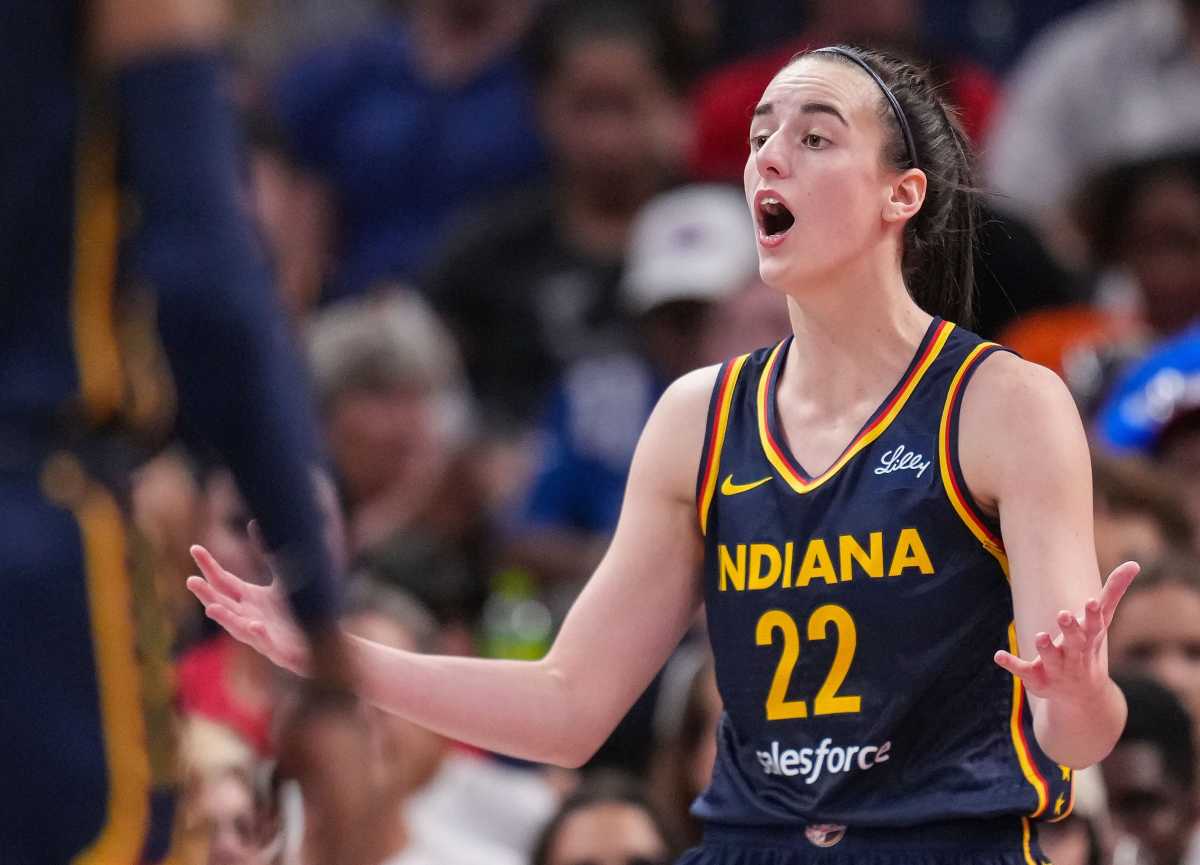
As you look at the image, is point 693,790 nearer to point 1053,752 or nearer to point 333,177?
point 1053,752

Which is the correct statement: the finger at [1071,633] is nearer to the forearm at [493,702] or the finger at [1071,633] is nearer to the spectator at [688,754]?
the forearm at [493,702]

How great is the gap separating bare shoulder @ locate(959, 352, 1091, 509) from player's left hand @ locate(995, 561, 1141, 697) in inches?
9.6

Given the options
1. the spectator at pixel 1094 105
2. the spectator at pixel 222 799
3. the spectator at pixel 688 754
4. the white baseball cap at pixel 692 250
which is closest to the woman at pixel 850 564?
the spectator at pixel 222 799

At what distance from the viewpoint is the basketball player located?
2695 mm

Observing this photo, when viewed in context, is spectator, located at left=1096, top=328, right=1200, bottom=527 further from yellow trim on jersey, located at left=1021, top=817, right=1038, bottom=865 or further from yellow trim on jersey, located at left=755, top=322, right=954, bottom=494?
yellow trim on jersey, located at left=1021, top=817, right=1038, bottom=865

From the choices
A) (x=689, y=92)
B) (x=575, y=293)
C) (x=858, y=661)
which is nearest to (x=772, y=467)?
(x=858, y=661)

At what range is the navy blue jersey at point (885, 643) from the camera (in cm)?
342

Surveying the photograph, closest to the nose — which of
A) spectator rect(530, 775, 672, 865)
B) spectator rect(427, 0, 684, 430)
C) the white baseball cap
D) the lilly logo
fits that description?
the lilly logo

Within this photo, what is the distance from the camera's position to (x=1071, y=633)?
315 centimetres

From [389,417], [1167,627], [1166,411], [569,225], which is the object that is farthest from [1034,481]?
[569,225]

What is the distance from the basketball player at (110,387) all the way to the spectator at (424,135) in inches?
253

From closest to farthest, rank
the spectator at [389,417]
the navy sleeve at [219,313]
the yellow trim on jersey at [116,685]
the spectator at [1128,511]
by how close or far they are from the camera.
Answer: the navy sleeve at [219,313], the yellow trim on jersey at [116,685], the spectator at [1128,511], the spectator at [389,417]

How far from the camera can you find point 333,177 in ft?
31.8

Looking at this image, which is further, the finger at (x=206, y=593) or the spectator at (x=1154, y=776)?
the spectator at (x=1154, y=776)
